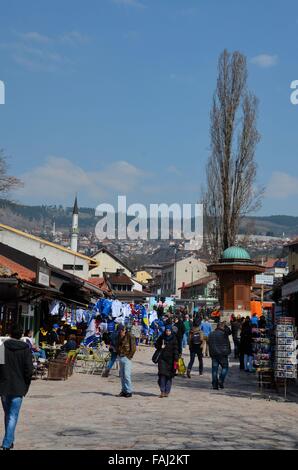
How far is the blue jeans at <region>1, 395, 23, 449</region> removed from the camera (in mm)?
8406

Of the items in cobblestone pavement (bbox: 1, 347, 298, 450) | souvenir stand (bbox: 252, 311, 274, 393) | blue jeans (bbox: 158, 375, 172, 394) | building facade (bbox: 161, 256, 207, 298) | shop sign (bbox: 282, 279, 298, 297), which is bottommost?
cobblestone pavement (bbox: 1, 347, 298, 450)

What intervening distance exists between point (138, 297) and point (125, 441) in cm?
8351

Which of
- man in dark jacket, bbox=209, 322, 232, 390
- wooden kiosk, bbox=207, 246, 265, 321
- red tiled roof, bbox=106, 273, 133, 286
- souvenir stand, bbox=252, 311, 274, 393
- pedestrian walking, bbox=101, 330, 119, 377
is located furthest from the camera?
red tiled roof, bbox=106, 273, 133, 286

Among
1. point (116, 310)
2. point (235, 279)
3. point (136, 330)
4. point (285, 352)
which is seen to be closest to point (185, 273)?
point (235, 279)

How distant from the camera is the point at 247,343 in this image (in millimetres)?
21984

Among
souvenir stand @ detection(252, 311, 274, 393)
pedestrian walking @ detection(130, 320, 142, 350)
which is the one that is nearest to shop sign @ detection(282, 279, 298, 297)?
souvenir stand @ detection(252, 311, 274, 393)

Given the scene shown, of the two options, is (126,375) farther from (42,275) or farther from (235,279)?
(235,279)

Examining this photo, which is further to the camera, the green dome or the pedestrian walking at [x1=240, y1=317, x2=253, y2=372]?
the green dome

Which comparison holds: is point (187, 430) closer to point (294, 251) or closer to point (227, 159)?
point (227, 159)

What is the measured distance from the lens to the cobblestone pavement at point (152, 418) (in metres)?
9.33

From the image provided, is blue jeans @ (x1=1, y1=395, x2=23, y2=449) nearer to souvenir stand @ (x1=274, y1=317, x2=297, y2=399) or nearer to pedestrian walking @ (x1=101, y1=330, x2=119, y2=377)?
souvenir stand @ (x1=274, y1=317, x2=297, y2=399)

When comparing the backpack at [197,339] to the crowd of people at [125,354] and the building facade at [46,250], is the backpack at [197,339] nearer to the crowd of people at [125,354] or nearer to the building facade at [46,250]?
the crowd of people at [125,354]

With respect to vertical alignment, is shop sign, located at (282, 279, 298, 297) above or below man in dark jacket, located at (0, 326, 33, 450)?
above

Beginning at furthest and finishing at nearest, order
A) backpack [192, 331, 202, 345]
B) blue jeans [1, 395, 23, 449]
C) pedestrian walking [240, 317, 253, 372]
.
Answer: pedestrian walking [240, 317, 253, 372], backpack [192, 331, 202, 345], blue jeans [1, 395, 23, 449]
